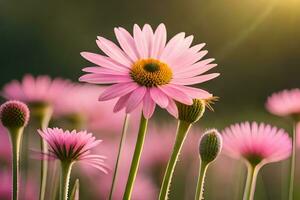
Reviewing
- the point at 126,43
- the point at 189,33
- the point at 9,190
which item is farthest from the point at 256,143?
the point at 189,33

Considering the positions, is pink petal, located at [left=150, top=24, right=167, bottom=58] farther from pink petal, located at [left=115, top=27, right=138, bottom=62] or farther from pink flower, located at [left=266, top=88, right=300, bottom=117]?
pink flower, located at [left=266, top=88, right=300, bottom=117]

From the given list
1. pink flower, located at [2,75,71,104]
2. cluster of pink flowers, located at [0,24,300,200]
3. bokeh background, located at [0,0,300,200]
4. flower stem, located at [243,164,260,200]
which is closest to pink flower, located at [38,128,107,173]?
cluster of pink flowers, located at [0,24,300,200]

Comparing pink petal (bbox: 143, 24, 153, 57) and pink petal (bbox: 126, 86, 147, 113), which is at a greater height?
pink petal (bbox: 143, 24, 153, 57)

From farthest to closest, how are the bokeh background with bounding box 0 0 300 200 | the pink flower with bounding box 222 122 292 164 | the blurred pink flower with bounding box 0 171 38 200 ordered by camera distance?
the bokeh background with bounding box 0 0 300 200 → the blurred pink flower with bounding box 0 171 38 200 → the pink flower with bounding box 222 122 292 164

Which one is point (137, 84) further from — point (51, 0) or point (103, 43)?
point (51, 0)

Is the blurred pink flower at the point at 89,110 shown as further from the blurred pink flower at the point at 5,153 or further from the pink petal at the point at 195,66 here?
the pink petal at the point at 195,66

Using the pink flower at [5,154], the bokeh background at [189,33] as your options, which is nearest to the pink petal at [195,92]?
the pink flower at [5,154]

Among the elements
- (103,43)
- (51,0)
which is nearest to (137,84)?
(103,43)
